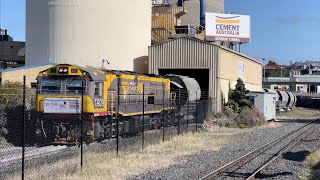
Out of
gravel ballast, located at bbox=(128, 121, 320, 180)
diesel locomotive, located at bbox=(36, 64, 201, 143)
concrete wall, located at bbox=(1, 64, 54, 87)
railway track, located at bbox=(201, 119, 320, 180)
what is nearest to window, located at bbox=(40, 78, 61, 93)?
diesel locomotive, located at bbox=(36, 64, 201, 143)

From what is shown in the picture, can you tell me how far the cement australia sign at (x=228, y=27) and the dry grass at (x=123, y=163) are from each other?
121 ft

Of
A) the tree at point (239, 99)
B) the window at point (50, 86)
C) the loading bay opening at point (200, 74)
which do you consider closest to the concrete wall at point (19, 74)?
the window at point (50, 86)

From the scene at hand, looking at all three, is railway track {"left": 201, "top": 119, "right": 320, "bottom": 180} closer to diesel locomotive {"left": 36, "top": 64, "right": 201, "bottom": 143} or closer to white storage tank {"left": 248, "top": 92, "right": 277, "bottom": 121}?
diesel locomotive {"left": 36, "top": 64, "right": 201, "bottom": 143}

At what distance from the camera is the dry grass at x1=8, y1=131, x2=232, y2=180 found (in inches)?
528

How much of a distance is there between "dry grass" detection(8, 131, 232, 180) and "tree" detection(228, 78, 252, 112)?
2060 centimetres

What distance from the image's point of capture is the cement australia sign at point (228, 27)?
191 ft

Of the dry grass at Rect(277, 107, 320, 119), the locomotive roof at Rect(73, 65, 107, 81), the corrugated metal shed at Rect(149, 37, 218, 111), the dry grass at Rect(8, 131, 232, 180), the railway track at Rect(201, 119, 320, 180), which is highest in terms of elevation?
the corrugated metal shed at Rect(149, 37, 218, 111)

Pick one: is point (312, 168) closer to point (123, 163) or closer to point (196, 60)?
point (123, 163)

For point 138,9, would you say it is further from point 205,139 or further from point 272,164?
point 272,164

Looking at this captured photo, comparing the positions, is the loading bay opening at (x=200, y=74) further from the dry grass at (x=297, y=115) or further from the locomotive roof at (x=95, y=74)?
the locomotive roof at (x=95, y=74)

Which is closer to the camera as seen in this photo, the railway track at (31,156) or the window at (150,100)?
the railway track at (31,156)

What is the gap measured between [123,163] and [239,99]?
29.5 metres

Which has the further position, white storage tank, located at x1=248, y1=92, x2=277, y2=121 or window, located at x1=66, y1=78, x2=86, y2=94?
white storage tank, located at x1=248, y1=92, x2=277, y2=121

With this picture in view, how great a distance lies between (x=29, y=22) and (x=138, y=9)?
10.2 m
